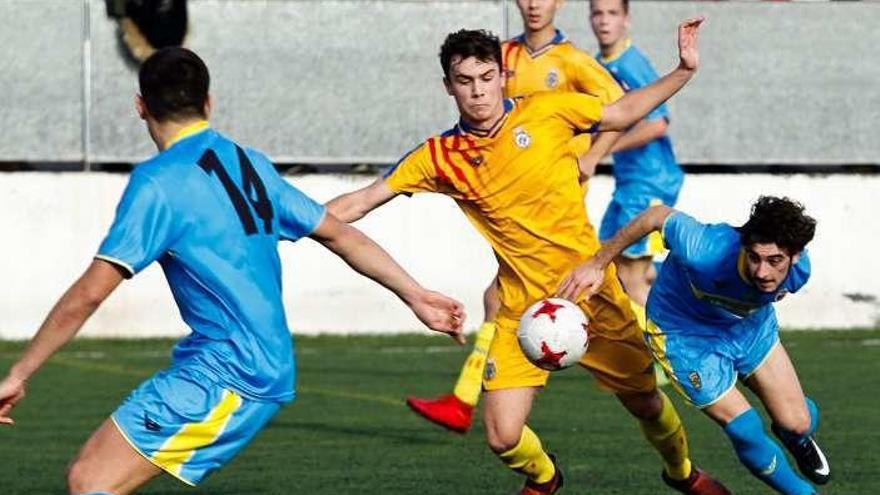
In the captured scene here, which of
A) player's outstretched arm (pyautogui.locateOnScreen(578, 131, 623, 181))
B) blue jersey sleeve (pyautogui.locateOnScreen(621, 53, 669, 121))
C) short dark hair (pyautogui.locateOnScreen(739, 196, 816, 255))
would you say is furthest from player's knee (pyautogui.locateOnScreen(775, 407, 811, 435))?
blue jersey sleeve (pyautogui.locateOnScreen(621, 53, 669, 121))

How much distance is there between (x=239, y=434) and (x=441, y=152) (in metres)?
2.44

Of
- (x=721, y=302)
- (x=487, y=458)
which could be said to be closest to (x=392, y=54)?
(x=487, y=458)

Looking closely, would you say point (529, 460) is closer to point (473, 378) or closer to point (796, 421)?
point (796, 421)

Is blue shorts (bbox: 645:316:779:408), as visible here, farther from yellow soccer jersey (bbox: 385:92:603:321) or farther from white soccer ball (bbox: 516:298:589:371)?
yellow soccer jersey (bbox: 385:92:603:321)

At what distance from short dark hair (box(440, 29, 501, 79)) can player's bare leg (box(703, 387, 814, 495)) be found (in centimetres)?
166

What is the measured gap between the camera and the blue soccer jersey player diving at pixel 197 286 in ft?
19.8

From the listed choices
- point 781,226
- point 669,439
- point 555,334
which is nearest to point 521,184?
point 555,334

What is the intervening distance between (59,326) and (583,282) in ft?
8.33

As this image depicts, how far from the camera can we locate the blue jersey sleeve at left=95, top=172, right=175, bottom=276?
234 inches

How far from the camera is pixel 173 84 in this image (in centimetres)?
617

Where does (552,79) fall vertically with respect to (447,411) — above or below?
above

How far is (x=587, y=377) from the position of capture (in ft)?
43.7

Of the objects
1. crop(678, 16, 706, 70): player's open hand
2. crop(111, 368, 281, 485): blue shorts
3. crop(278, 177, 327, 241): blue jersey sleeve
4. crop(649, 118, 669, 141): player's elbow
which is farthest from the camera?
crop(649, 118, 669, 141): player's elbow

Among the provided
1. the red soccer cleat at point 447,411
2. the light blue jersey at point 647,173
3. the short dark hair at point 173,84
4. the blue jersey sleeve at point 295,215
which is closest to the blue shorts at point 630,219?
the light blue jersey at point 647,173
